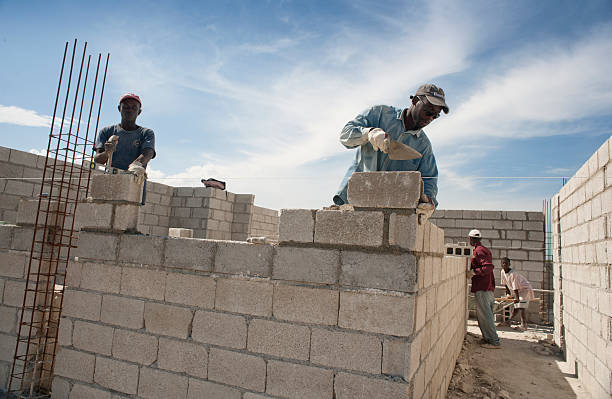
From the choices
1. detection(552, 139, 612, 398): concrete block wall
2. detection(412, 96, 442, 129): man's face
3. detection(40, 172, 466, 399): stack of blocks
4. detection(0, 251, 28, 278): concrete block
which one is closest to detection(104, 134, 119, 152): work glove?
detection(40, 172, 466, 399): stack of blocks

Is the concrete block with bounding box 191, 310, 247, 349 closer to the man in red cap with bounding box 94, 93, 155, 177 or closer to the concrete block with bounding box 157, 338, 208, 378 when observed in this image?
the concrete block with bounding box 157, 338, 208, 378

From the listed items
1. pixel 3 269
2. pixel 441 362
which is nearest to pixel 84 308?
pixel 3 269

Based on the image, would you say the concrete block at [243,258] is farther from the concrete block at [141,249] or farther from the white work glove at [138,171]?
the white work glove at [138,171]

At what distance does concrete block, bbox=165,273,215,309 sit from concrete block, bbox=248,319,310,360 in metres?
0.43

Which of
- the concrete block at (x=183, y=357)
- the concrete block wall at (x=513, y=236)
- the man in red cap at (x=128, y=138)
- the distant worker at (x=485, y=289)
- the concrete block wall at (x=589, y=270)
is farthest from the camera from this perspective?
the concrete block wall at (x=513, y=236)

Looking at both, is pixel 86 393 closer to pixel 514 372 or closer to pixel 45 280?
pixel 45 280

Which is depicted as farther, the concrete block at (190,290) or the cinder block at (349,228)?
the concrete block at (190,290)

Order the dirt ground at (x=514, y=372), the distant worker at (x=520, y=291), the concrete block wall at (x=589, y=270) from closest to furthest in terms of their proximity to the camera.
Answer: the concrete block wall at (x=589, y=270)
the dirt ground at (x=514, y=372)
the distant worker at (x=520, y=291)

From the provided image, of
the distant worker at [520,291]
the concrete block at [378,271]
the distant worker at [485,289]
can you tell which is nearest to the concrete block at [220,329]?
the concrete block at [378,271]

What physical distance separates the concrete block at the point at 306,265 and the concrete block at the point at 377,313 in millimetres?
174

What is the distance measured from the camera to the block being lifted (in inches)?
99.7

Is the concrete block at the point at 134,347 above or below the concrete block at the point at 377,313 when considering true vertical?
below

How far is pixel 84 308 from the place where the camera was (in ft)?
11.6

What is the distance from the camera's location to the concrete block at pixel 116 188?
11.5 ft
